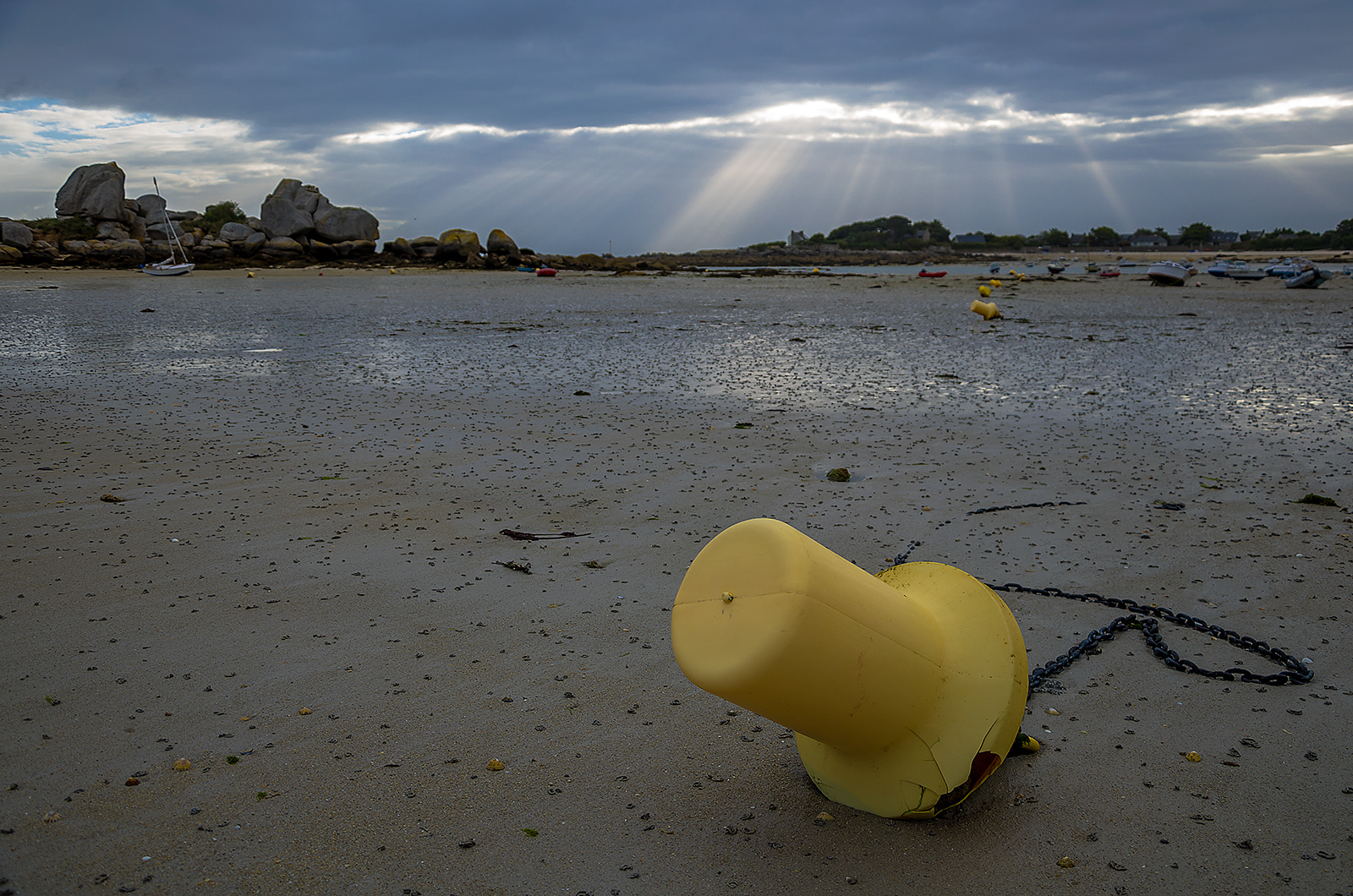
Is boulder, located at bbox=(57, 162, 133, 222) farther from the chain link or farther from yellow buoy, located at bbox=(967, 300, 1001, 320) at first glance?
the chain link

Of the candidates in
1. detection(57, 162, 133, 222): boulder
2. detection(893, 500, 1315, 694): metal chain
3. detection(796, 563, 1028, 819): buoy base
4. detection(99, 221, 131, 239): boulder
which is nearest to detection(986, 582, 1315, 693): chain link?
detection(893, 500, 1315, 694): metal chain

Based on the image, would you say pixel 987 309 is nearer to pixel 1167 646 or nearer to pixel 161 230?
pixel 1167 646

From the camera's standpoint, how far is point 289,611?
403cm

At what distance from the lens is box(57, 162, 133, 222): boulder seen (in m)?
61.3

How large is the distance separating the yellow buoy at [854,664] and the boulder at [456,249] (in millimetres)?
63556

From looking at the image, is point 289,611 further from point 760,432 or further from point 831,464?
point 760,432

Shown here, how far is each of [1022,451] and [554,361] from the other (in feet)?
27.5

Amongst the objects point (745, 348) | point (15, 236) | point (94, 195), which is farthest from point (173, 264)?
point (745, 348)

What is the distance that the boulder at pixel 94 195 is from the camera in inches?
2413

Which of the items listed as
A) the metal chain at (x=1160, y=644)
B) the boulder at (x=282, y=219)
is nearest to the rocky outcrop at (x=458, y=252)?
the boulder at (x=282, y=219)

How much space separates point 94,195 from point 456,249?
27559 mm

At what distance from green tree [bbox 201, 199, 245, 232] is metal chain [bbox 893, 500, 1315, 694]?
7740 cm

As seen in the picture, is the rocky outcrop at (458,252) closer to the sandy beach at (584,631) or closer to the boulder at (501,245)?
the boulder at (501,245)

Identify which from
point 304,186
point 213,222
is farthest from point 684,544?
point 213,222
